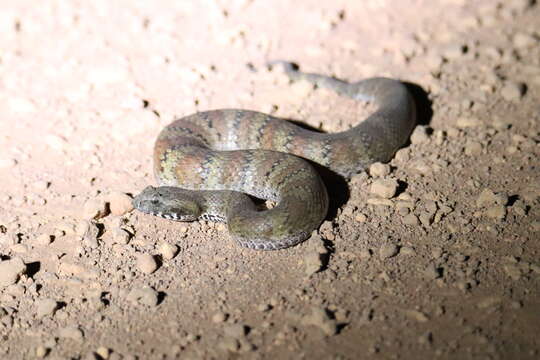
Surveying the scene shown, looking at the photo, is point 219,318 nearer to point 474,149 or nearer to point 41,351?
point 41,351

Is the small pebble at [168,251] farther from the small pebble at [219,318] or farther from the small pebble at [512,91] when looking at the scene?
the small pebble at [512,91]

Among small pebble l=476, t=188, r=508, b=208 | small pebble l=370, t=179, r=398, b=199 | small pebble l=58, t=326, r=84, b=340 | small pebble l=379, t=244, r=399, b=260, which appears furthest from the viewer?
small pebble l=370, t=179, r=398, b=199

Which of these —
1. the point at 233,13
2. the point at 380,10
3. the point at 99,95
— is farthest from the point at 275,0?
the point at 99,95

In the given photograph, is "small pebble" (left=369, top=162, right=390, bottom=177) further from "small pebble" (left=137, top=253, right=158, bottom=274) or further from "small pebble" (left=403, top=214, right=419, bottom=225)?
"small pebble" (left=137, top=253, right=158, bottom=274)

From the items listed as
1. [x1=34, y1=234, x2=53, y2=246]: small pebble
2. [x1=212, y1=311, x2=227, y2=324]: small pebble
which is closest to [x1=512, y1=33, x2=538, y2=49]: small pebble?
[x1=212, y1=311, x2=227, y2=324]: small pebble

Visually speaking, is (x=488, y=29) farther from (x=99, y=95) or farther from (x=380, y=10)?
(x=99, y=95)

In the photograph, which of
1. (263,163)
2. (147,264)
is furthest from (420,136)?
(147,264)

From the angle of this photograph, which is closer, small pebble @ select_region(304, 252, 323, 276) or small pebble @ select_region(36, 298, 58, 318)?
small pebble @ select_region(36, 298, 58, 318)
